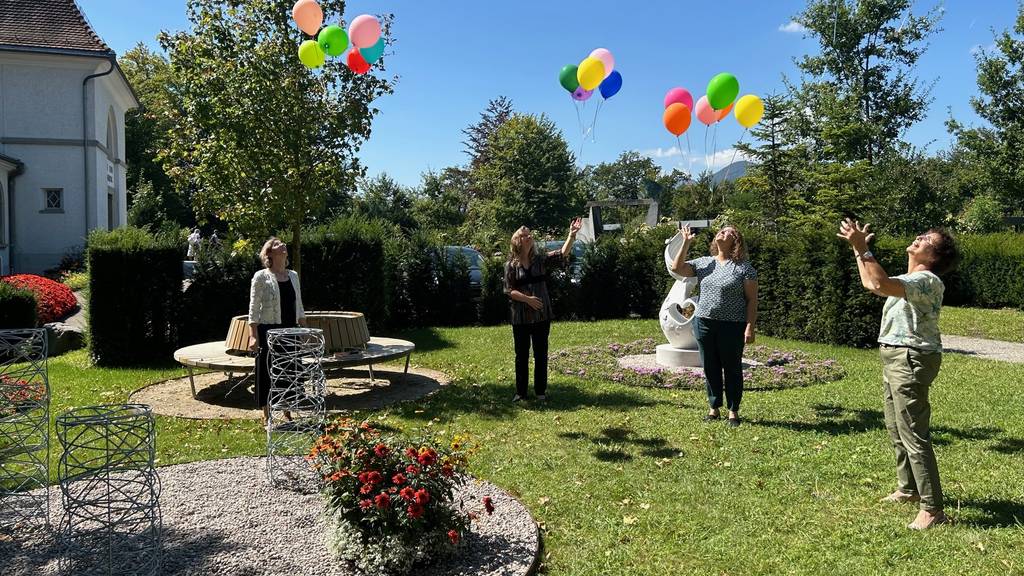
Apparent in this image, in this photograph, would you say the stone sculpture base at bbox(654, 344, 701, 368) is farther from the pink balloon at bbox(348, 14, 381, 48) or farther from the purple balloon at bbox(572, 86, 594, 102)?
the pink balloon at bbox(348, 14, 381, 48)

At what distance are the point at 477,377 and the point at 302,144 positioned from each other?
3764 millimetres

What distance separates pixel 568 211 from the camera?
4353cm

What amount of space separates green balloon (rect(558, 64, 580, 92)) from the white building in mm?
18554

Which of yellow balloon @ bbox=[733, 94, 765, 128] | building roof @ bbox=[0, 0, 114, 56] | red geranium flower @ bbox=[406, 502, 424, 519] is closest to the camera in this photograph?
red geranium flower @ bbox=[406, 502, 424, 519]

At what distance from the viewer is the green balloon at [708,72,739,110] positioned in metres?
9.16

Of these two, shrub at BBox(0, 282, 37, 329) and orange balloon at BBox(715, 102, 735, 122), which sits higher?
orange balloon at BBox(715, 102, 735, 122)

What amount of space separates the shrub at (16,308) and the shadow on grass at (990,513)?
443 inches

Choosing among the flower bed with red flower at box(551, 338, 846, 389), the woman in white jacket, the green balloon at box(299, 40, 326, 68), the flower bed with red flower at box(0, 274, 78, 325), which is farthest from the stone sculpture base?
the flower bed with red flower at box(0, 274, 78, 325)

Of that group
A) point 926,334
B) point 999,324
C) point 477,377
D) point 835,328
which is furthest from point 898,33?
point 926,334

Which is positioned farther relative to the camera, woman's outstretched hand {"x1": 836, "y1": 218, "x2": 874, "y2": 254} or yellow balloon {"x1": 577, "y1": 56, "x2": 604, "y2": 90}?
yellow balloon {"x1": 577, "y1": 56, "x2": 604, "y2": 90}

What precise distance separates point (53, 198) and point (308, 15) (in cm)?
1890

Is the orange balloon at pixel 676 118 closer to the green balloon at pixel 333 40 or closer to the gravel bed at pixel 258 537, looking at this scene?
the green balloon at pixel 333 40

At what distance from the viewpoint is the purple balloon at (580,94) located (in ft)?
34.3

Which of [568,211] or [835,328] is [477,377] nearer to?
[835,328]
